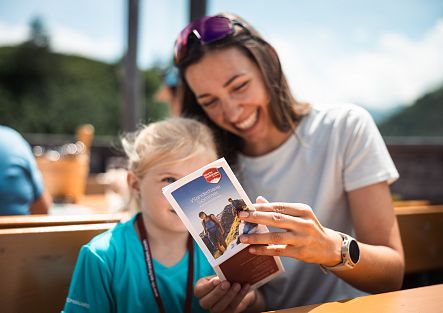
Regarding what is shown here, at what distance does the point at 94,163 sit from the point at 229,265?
20.3 ft

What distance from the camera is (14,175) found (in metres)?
2.04

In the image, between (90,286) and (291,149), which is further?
(291,149)

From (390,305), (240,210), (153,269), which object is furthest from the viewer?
(153,269)

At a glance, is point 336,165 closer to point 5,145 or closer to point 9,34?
point 5,145

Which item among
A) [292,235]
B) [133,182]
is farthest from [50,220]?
[292,235]

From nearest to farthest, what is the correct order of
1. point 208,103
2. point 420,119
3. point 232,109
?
point 232,109, point 208,103, point 420,119

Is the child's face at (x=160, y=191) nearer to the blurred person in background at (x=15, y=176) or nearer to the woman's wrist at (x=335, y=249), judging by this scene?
the woman's wrist at (x=335, y=249)

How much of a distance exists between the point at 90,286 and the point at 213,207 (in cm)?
44

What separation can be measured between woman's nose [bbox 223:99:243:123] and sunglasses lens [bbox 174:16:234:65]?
25 centimetres

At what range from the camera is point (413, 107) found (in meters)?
5.66

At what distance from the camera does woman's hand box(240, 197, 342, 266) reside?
3.28 feet

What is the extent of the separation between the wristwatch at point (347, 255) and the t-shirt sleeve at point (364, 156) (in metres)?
0.36

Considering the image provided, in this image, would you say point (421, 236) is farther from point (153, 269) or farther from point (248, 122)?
point (153, 269)

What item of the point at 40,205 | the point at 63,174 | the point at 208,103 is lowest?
the point at 63,174
